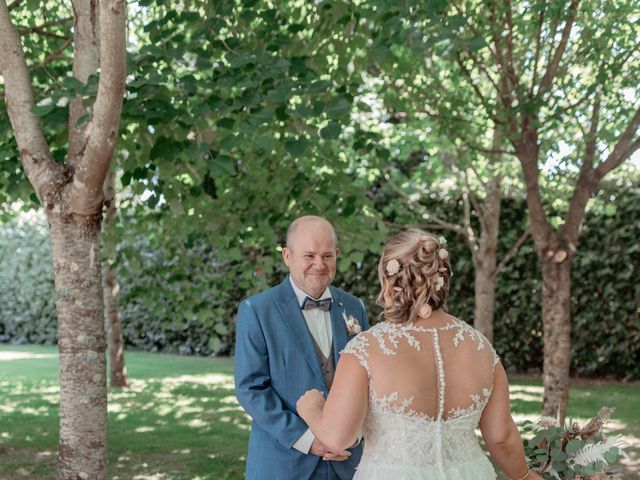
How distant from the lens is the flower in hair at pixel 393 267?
245 cm

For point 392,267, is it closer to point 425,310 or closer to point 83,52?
point 425,310

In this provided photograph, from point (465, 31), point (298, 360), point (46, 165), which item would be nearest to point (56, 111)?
point (46, 165)

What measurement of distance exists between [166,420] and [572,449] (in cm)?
663

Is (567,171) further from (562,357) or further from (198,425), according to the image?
(198,425)

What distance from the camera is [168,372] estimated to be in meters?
13.5

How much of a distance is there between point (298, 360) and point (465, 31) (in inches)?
173

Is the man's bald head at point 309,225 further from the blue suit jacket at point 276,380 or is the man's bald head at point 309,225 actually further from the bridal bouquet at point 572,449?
the bridal bouquet at point 572,449

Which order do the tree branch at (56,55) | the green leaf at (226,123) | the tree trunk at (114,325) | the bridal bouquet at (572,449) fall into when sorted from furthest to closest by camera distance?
the tree trunk at (114,325)
the tree branch at (56,55)
the green leaf at (226,123)
the bridal bouquet at (572,449)

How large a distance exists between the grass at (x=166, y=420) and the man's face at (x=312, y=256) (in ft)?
12.2

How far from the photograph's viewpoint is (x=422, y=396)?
2498 mm

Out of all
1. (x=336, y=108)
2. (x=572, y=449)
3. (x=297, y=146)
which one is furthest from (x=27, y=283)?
(x=572, y=449)

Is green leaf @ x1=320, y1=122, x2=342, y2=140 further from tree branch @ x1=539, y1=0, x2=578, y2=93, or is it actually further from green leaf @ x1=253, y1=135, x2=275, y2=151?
tree branch @ x1=539, y1=0, x2=578, y2=93

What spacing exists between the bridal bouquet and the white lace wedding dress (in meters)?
0.41

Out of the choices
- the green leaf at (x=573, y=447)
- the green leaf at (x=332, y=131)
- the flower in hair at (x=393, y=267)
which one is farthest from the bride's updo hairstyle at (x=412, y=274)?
the green leaf at (x=332, y=131)
